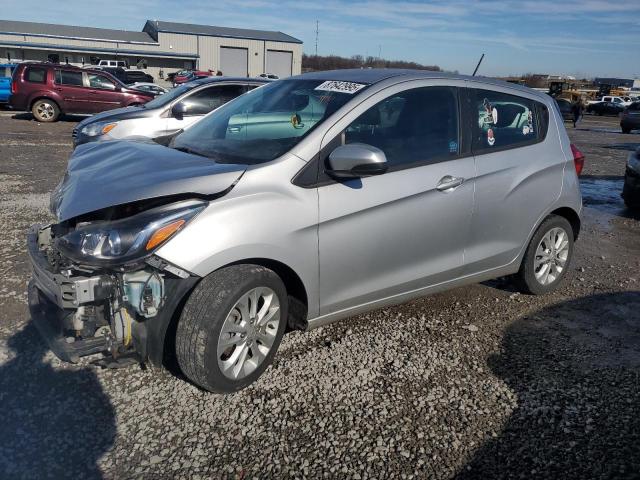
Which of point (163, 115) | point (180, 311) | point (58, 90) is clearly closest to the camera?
point (180, 311)

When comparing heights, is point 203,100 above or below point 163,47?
below

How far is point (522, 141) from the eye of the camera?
14.2ft

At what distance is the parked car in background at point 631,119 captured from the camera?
25.1 m

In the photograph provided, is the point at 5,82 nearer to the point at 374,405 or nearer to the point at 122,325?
the point at 122,325

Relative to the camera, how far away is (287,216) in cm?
305

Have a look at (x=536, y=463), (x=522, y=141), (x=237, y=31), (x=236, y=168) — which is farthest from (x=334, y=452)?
(x=237, y=31)

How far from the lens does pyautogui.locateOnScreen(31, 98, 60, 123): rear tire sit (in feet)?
55.2

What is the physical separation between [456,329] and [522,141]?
61.0 inches

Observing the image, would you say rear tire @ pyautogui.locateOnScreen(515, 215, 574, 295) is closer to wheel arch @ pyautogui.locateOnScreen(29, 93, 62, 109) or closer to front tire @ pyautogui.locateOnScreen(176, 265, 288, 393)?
front tire @ pyautogui.locateOnScreen(176, 265, 288, 393)

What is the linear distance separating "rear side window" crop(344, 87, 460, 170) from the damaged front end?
1223 millimetres

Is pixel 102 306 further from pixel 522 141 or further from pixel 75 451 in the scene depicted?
pixel 522 141

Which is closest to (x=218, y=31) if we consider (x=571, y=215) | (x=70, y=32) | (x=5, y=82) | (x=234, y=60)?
(x=234, y=60)

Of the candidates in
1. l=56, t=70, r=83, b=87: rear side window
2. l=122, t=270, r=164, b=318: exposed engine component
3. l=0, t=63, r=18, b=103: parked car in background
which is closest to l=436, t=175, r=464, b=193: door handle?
l=122, t=270, r=164, b=318: exposed engine component

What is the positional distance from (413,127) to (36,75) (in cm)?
1636
